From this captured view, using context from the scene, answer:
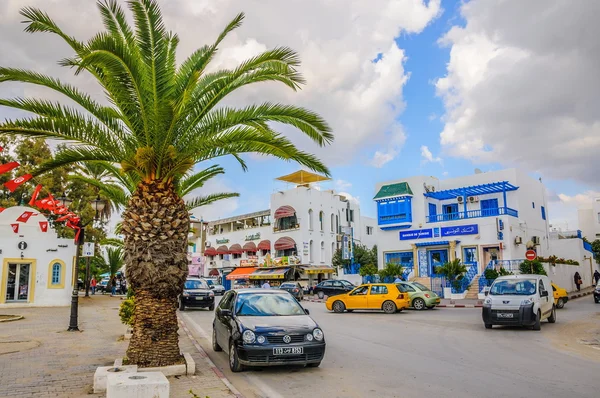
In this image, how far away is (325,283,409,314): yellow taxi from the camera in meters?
22.3

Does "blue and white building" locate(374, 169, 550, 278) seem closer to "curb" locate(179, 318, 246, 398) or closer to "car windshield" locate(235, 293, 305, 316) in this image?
"curb" locate(179, 318, 246, 398)

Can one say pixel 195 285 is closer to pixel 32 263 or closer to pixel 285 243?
pixel 32 263

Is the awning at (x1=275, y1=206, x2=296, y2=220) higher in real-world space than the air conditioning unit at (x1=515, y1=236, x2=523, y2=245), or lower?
higher

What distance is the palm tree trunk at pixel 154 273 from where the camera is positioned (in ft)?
28.0

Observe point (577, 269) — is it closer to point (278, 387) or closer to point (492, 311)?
point (492, 311)

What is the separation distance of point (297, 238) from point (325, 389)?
144 feet

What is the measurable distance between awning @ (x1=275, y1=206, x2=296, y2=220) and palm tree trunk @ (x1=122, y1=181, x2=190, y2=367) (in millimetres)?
43526

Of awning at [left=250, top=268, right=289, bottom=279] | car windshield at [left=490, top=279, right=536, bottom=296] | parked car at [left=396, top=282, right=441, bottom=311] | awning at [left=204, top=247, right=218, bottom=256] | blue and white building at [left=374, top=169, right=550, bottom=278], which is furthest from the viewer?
awning at [left=204, top=247, right=218, bottom=256]

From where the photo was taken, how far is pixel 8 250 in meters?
26.4

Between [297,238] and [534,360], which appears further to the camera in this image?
[297,238]

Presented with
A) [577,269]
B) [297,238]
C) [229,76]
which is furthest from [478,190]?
[229,76]

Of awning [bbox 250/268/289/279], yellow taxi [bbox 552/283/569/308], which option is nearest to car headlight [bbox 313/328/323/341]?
yellow taxi [bbox 552/283/569/308]

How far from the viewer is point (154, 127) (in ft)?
29.7

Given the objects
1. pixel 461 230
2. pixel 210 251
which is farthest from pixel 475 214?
pixel 210 251
